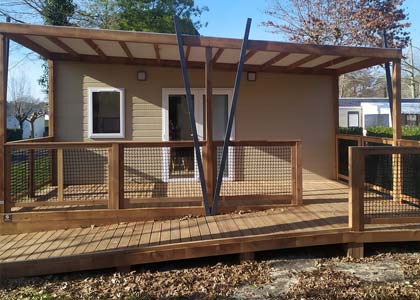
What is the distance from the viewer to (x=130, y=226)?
16.9 ft

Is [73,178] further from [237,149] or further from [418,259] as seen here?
[418,259]

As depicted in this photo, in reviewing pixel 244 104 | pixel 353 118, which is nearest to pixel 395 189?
pixel 244 104

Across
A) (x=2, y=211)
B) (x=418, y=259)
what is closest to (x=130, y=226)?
(x=2, y=211)

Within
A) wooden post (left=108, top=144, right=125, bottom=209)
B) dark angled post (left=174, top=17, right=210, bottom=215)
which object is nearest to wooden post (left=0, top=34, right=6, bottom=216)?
wooden post (left=108, top=144, right=125, bottom=209)

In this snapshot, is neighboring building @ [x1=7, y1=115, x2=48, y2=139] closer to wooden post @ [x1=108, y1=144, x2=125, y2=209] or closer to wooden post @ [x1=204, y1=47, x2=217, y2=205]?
wooden post @ [x1=108, y1=144, x2=125, y2=209]

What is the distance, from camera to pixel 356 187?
4.57m

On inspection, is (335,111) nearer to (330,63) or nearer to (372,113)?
(330,63)

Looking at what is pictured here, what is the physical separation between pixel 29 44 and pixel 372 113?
20202mm

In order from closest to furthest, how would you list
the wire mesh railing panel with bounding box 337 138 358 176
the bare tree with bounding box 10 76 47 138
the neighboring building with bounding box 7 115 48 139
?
1. the wire mesh railing panel with bounding box 337 138 358 176
2. the neighboring building with bounding box 7 115 48 139
3. the bare tree with bounding box 10 76 47 138

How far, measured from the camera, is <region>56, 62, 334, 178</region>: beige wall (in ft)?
25.1

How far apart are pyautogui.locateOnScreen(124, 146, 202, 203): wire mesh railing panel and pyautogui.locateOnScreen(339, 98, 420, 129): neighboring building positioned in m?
18.8

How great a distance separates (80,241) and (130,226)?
69cm

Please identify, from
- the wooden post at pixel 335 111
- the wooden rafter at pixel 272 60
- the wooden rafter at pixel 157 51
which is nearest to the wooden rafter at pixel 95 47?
the wooden rafter at pixel 157 51

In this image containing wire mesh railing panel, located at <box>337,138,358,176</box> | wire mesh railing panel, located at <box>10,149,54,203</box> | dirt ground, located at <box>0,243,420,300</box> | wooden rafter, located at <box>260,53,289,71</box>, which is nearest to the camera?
dirt ground, located at <box>0,243,420,300</box>
